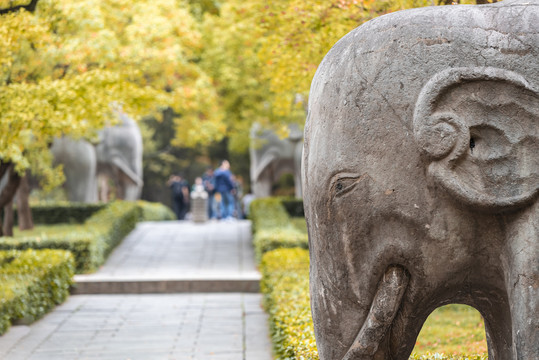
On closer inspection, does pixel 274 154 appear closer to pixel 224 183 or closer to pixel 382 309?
pixel 224 183

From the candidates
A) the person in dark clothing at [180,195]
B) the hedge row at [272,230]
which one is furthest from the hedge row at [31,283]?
the person in dark clothing at [180,195]

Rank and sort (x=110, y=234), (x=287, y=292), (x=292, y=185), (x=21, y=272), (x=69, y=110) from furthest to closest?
(x=292, y=185)
(x=110, y=234)
(x=21, y=272)
(x=69, y=110)
(x=287, y=292)

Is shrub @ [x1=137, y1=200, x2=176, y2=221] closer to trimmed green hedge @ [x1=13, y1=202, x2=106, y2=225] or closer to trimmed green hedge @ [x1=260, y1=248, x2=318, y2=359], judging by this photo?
trimmed green hedge @ [x1=13, y1=202, x2=106, y2=225]

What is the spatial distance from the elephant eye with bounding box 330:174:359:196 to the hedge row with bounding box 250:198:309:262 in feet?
31.2

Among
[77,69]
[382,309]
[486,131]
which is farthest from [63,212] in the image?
[486,131]

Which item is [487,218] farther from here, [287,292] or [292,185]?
[292,185]

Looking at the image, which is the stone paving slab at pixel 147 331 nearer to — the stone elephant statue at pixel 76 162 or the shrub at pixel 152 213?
the stone elephant statue at pixel 76 162

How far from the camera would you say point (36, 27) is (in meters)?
8.48

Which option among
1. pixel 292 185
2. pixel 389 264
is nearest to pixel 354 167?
pixel 389 264

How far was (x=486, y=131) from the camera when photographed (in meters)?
3.06

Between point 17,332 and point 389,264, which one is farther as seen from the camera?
point 17,332

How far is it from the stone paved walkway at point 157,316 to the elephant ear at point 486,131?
4.73 m

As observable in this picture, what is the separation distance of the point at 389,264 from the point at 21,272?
25.5 feet

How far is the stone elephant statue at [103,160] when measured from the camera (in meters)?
18.9
